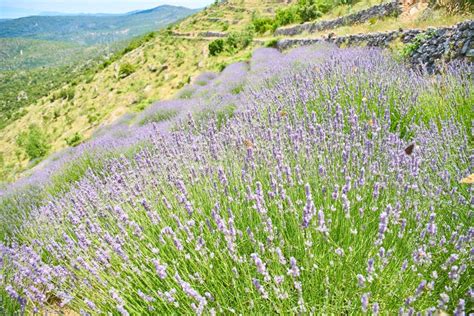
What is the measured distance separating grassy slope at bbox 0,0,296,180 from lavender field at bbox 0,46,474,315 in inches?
642

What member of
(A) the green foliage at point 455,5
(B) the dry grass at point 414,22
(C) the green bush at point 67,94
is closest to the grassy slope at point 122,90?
(C) the green bush at point 67,94

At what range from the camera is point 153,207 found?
2369 millimetres

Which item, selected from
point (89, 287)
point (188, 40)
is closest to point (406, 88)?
point (89, 287)

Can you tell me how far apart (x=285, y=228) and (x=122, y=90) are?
2946 cm

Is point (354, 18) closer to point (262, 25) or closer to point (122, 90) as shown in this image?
point (262, 25)

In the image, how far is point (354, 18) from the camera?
1296 centimetres

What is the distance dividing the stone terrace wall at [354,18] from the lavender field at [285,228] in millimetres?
7900

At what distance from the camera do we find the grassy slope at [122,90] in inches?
886

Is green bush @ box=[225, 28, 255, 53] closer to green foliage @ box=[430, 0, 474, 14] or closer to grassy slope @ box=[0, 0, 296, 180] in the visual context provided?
grassy slope @ box=[0, 0, 296, 180]

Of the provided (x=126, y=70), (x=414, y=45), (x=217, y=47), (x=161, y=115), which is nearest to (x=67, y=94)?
(x=126, y=70)

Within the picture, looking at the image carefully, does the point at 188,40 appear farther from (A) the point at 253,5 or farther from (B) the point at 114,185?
(B) the point at 114,185

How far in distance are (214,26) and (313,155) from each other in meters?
44.9

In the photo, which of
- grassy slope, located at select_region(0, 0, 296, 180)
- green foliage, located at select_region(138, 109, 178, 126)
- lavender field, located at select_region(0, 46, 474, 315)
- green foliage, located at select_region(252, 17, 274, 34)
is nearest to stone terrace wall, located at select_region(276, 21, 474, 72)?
lavender field, located at select_region(0, 46, 474, 315)

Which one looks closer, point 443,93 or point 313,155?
point 313,155
